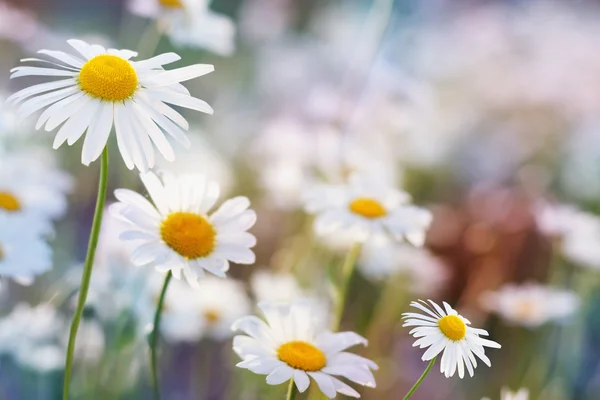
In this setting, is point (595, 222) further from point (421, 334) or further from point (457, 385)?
point (421, 334)

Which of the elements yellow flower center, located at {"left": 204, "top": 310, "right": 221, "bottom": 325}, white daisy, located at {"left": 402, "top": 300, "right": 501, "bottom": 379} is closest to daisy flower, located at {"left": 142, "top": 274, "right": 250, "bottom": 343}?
yellow flower center, located at {"left": 204, "top": 310, "right": 221, "bottom": 325}

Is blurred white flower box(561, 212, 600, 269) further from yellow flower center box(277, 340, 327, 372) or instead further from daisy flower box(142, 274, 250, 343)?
yellow flower center box(277, 340, 327, 372)

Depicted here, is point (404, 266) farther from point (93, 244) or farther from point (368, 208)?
point (93, 244)

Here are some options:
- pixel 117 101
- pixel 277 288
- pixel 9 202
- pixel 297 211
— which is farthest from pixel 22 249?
pixel 297 211

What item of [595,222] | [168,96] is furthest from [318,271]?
[168,96]

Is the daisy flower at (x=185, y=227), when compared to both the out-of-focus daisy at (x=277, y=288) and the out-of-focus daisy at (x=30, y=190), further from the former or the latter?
the out-of-focus daisy at (x=277, y=288)

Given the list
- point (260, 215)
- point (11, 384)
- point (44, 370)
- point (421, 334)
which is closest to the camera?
point (421, 334)

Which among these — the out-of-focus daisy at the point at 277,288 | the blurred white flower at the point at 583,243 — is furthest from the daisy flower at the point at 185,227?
the blurred white flower at the point at 583,243
